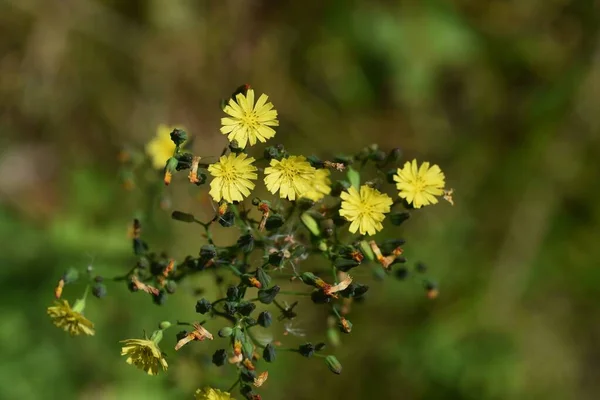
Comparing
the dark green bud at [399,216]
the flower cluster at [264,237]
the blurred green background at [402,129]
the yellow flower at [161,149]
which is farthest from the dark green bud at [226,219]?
the blurred green background at [402,129]

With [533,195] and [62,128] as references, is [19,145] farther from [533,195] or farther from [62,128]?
[533,195]


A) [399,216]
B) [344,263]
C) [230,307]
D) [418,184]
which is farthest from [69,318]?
[418,184]

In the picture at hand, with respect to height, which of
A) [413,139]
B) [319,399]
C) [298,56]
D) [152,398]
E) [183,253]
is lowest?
[152,398]

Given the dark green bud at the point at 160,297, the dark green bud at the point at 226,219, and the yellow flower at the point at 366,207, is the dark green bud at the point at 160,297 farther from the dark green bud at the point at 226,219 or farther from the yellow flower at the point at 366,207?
the yellow flower at the point at 366,207

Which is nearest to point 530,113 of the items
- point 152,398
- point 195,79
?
point 195,79

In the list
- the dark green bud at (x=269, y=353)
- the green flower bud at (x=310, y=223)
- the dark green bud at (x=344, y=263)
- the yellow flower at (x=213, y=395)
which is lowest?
the yellow flower at (x=213, y=395)

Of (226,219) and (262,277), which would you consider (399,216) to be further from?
(226,219)

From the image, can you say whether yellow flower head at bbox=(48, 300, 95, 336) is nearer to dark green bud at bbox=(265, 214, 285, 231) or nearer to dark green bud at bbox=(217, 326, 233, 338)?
dark green bud at bbox=(217, 326, 233, 338)
